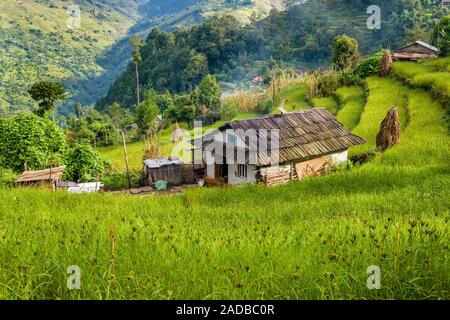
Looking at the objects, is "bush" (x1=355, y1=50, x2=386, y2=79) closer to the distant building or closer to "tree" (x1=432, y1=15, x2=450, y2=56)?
"tree" (x1=432, y1=15, x2=450, y2=56)

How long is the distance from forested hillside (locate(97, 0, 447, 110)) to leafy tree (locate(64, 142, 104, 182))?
63182 millimetres

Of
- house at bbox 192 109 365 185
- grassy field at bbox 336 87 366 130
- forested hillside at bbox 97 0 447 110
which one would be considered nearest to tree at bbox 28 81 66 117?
house at bbox 192 109 365 185

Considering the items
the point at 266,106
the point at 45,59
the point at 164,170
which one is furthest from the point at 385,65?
the point at 45,59

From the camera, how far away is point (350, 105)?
3525cm

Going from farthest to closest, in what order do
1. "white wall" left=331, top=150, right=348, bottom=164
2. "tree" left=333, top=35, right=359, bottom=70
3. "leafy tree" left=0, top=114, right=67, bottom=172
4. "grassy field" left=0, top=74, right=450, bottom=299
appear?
"tree" left=333, top=35, right=359, bottom=70, "leafy tree" left=0, top=114, right=67, bottom=172, "white wall" left=331, top=150, right=348, bottom=164, "grassy field" left=0, top=74, right=450, bottom=299

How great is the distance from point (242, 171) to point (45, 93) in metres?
19.7

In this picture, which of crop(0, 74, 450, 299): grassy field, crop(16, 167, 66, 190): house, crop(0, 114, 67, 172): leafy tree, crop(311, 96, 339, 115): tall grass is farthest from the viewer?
crop(311, 96, 339, 115): tall grass

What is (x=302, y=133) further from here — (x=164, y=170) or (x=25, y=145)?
(x=25, y=145)

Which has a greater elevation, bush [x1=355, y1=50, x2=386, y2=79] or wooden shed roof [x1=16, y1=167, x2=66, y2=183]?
bush [x1=355, y1=50, x2=386, y2=79]

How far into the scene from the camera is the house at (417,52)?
42.0m

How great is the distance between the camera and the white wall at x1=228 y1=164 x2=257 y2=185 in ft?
68.4

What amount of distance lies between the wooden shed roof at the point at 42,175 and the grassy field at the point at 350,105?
1760 cm

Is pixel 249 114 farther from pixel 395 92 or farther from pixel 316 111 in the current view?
pixel 316 111
